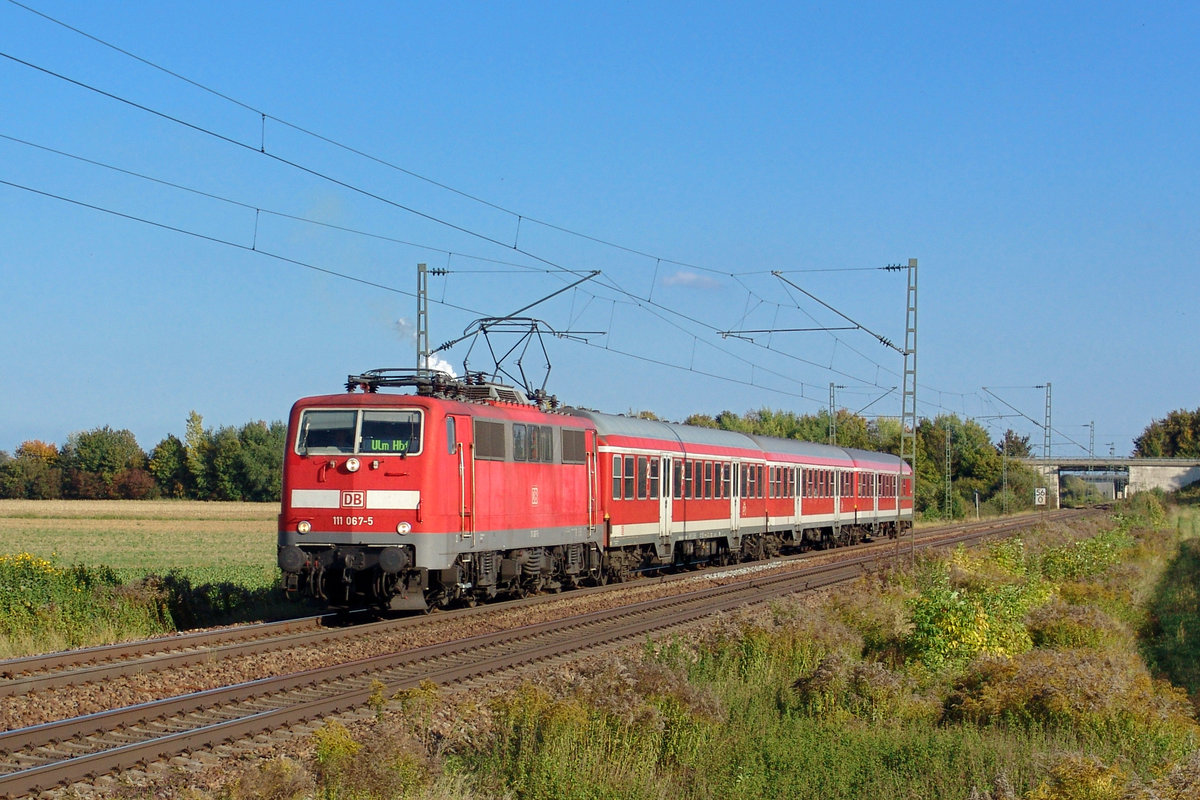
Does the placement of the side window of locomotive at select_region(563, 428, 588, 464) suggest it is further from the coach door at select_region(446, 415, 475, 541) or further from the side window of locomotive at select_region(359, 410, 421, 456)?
the side window of locomotive at select_region(359, 410, 421, 456)

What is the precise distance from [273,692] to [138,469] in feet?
358

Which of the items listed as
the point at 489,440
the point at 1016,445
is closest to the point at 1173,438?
the point at 1016,445

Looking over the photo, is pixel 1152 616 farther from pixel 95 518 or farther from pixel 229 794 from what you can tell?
pixel 95 518

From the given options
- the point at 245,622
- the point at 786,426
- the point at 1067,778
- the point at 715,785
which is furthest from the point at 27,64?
the point at 786,426

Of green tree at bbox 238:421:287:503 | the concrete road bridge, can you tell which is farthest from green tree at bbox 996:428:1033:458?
green tree at bbox 238:421:287:503

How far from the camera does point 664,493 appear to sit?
94.3ft

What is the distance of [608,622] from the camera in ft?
63.8

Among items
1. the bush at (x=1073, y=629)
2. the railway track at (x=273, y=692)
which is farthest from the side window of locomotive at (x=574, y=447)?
the bush at (x=1073, y=629)

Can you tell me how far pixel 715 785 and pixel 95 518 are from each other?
75.1 m

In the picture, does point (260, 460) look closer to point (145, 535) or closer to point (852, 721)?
point (145, 535)

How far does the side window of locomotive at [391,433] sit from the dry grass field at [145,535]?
6.90 metres

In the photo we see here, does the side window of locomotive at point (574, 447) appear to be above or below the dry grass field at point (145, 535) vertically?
above

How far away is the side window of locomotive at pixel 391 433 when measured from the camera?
58.6ft

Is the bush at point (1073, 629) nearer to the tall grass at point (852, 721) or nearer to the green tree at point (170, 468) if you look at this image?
the tall grass at point (852, 721)
